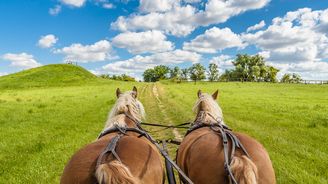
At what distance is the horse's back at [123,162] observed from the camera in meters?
2.98

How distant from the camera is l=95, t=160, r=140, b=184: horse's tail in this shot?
2.75m

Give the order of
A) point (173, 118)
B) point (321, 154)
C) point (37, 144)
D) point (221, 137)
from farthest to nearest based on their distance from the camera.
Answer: point (173, 118)
point (37, 144)
point (321, 154)
point (221, 137)

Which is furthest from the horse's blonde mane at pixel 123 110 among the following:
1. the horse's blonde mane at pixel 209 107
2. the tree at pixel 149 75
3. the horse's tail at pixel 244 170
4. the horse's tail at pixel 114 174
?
the tree at pixel 149 75

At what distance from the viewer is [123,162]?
3.05 metres

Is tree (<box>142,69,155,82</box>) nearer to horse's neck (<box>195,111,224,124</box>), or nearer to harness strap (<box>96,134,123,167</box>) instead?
horse's neck (<box>195,111,224,124</box>)

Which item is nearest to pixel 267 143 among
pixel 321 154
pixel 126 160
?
pixel 321 154

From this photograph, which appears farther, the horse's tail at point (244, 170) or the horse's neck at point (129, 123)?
the horse's neck at point (129, 123)

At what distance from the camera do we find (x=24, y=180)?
21.4 ft

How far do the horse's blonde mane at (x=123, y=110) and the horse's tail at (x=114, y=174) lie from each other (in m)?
1.70

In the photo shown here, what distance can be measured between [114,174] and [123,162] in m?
0.28

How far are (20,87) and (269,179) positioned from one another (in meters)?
60.7

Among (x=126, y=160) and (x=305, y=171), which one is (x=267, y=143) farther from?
(x=126, y=160)

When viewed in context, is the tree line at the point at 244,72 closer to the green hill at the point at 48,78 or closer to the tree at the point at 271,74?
the tree at the point at 271,74

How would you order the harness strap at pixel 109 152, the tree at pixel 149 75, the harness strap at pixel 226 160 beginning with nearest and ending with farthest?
the harness strap at pixel 109 152 < the harness strap at pixel 226 160 < the tree at pixel 149 75
